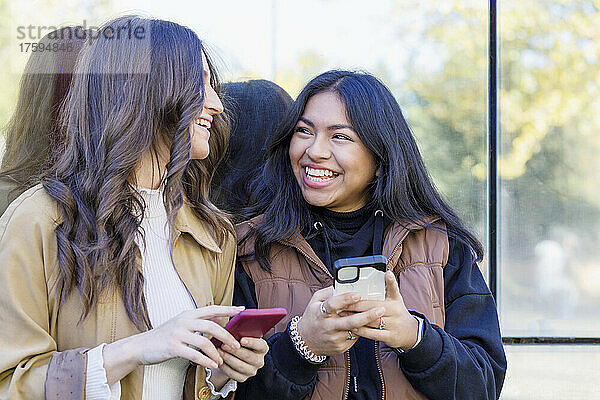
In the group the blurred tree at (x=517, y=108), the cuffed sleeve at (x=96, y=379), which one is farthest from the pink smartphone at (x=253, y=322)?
the blurred tree at (x=517, y=108)

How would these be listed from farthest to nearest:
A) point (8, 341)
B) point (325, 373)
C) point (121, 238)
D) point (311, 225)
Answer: point (311, 225)
point (325, 373)
point (121, 238)
point (8, 341)

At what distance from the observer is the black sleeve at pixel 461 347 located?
2309 millimetres

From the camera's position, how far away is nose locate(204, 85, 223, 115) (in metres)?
2.39

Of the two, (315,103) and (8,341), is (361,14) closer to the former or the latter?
(315,103)

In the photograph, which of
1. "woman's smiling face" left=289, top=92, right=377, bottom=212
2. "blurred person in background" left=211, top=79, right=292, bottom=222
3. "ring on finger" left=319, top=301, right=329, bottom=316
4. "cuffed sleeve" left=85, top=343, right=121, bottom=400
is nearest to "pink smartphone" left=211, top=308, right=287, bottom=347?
"ring on finger" left=319, top=301, right=329, bottom=316

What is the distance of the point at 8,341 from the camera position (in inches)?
75.3

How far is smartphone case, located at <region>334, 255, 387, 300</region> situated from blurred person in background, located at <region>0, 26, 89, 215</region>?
3.11 ft

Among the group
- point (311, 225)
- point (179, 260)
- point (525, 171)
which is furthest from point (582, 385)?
point (179, 260)

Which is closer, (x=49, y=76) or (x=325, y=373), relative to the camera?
(x=325, y=373)

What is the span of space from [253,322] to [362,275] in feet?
0.96

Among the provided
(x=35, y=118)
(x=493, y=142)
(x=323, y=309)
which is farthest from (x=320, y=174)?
(x=493, y=142)

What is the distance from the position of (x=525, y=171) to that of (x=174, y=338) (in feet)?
6.85

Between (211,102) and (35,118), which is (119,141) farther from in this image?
(35,118)

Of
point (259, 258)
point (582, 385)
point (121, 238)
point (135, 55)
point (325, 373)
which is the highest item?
point (135, 55)
